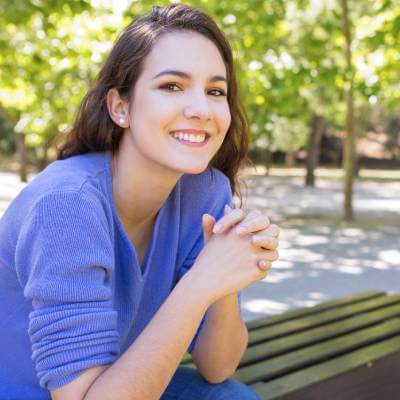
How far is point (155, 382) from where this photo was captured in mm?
1535

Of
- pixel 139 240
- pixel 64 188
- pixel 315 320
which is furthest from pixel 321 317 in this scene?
pixel 64 188

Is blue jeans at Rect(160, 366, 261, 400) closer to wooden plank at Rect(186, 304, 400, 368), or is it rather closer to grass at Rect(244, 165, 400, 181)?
wooden plank at Rect(186, 304, 400, 368)

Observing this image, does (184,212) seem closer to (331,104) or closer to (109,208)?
(109,208)

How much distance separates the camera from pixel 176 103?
182 cm

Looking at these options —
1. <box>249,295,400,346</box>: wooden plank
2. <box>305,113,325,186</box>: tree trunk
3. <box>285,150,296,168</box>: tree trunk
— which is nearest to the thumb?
<box>249,295,400,346</box>: wooden plank

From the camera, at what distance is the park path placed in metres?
5.86

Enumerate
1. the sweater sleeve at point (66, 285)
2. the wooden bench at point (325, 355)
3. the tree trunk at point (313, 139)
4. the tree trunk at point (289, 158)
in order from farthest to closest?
1. the tree trunk at point (289, 158)
2. the tree trunk at point (313, 139)
3. the wooden bench at point (325, 355)
4. the sweater sleeve at point (66, 285)

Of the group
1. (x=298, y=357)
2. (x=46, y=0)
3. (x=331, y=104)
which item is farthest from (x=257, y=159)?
(x=298, y=357)

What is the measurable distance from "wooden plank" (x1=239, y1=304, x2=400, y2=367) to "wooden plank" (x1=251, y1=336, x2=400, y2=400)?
0.21 meters

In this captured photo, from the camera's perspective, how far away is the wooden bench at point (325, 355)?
2436mm

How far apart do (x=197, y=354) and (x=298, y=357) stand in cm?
77

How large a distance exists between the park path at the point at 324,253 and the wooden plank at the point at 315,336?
4.40ft

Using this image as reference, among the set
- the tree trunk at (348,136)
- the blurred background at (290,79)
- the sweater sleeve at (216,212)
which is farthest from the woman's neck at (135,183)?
the tree trunk at (348,136)

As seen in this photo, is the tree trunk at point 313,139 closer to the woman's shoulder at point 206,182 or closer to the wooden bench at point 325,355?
the wooden bench at point 325,355
